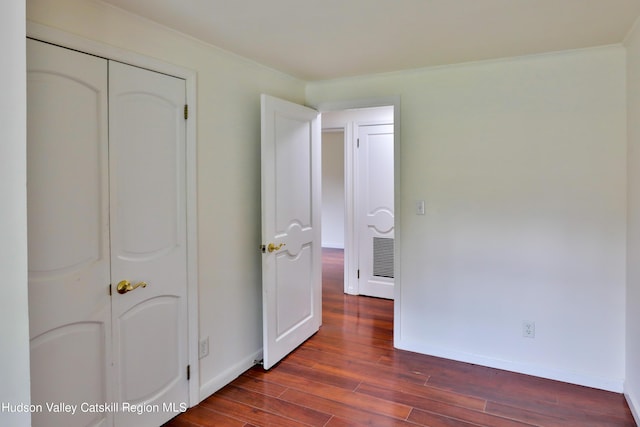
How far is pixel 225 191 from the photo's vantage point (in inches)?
107

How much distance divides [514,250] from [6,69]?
2968 mm

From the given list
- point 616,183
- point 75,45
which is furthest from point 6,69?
point 616,183

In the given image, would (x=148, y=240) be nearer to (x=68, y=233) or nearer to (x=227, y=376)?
(x=68, y=233)

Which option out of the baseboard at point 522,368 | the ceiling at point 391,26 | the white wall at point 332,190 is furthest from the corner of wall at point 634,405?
the white wall at point 332,190

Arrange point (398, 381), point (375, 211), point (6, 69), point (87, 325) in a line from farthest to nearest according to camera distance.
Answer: point (375, 211), point (398, 381), point (87, 325), point (6, 69)

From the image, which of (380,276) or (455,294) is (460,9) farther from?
(380,276)

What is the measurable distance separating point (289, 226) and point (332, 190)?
5.19m

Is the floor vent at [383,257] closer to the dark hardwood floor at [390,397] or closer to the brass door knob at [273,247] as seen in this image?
the dark hardwood floor at [390,397]

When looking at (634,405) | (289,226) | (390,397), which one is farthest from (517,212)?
(289,226)

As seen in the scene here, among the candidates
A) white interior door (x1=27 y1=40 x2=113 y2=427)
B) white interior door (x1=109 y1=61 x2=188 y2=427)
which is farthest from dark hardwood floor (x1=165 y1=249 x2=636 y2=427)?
white interior door (x1=27 y1=40 x2=113 y2=427)

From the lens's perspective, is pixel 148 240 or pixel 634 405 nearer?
pixel 148 240

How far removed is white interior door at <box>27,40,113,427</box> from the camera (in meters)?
1.66

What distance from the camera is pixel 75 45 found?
177 centimetres

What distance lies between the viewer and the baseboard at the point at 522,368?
268cm
